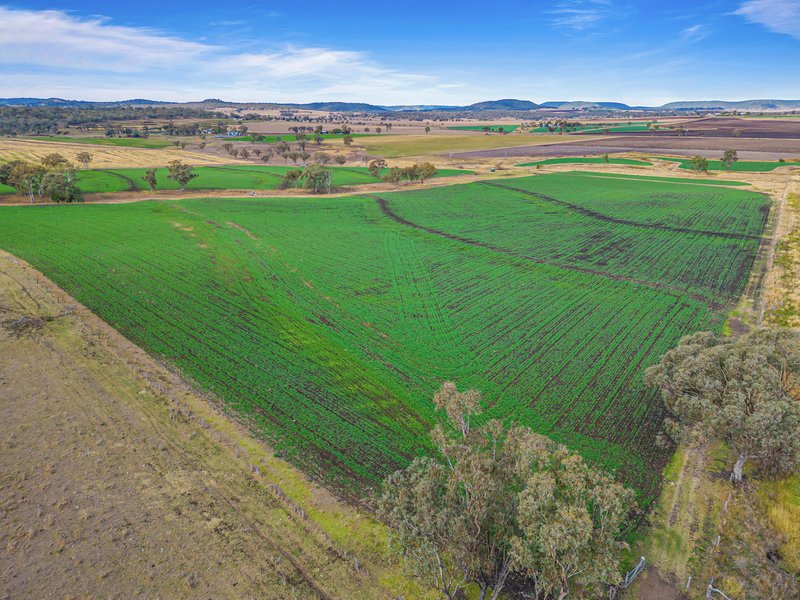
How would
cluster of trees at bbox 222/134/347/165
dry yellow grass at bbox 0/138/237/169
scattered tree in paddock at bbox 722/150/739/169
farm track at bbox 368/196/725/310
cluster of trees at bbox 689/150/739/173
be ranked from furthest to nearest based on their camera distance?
cluster of trees at bbox 222/134/347/165
dry yellow grass at bbox 0/138/237/169
scattered tree in paddock at bbox 722/150/739/169
cluster of trees at bbox 689/150/739/173
farm track at bbox 368/196/725/310

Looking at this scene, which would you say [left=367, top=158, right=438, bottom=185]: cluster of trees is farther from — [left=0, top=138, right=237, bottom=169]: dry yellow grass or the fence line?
the fence line

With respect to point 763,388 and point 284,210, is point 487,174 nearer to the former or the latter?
point 284,210

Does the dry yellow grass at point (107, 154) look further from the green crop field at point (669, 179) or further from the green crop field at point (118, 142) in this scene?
the green crop field at point (669, 179)

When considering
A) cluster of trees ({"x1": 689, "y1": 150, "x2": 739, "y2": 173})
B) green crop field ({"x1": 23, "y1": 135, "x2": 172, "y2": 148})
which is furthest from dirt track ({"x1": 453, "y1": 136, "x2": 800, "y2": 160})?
green crop field ({"x1": 23, "y1": 135, "x2": 172, "y2": 148})

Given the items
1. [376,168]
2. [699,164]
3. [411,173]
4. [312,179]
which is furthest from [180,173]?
[699,164]

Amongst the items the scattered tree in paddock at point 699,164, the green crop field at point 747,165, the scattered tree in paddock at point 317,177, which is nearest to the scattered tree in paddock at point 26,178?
the scattered tree in paddock at point 317,177

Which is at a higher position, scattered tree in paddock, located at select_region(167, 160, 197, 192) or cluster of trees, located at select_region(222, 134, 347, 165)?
cluster of trees, located at select_region(222, 134, 347, 165)
